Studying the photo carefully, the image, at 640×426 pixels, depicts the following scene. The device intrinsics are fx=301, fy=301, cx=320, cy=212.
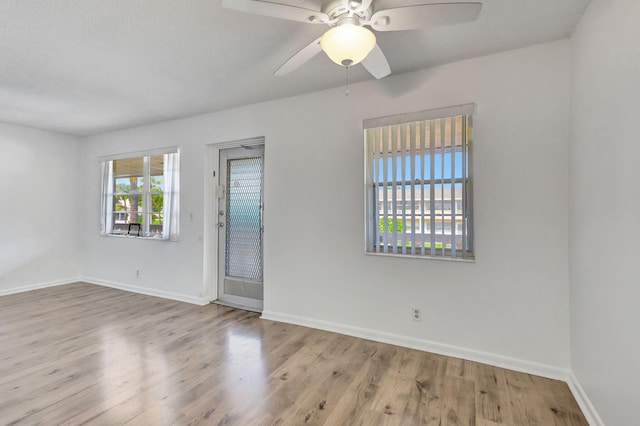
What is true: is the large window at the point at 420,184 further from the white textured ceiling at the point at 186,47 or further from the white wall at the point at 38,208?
the white wall at the point at 38,208

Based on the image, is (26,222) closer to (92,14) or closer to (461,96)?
(92,14)

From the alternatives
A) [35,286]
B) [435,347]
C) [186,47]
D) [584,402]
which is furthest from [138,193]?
[584,402]

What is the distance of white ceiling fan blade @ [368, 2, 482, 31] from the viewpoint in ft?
4.63

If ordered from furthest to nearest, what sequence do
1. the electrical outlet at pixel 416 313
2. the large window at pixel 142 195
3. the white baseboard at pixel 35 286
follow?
the white baseboard at pixel 35 286 → the large window at pixel 142 195 → the electrical outlet at pixel 416 313

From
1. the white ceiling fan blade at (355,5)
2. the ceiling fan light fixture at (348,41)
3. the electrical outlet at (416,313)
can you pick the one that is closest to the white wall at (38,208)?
the ceiling fan light fixture at (348,41)

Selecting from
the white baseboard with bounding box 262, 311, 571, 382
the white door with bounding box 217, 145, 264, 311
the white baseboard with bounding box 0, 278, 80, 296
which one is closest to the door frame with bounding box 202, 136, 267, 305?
the white door with bounding box 217, 145, 264, 311

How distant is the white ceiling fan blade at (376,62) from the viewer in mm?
1870

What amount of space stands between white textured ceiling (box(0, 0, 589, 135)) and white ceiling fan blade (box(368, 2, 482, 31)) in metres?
0.30

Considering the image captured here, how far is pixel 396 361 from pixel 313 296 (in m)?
1.04

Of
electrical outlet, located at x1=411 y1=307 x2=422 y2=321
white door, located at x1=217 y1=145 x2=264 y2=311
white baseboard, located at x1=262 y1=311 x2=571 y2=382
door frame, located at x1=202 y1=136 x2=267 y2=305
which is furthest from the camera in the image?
door frame, located at x1=202 y1=136 x2=267 y2=305

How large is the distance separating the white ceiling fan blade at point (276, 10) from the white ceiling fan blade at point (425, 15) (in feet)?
0.98

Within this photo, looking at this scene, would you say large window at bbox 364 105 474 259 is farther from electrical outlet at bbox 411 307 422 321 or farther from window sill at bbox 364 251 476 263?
electrical outlet at bbox 411 307 422 321

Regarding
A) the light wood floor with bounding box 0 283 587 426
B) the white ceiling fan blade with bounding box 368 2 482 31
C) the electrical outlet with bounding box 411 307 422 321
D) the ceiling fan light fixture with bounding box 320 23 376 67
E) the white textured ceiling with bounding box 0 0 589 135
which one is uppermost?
the white textured ceiling with bounding box 0 0 589 135

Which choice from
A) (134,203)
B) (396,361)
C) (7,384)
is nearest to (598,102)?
(396,361)
